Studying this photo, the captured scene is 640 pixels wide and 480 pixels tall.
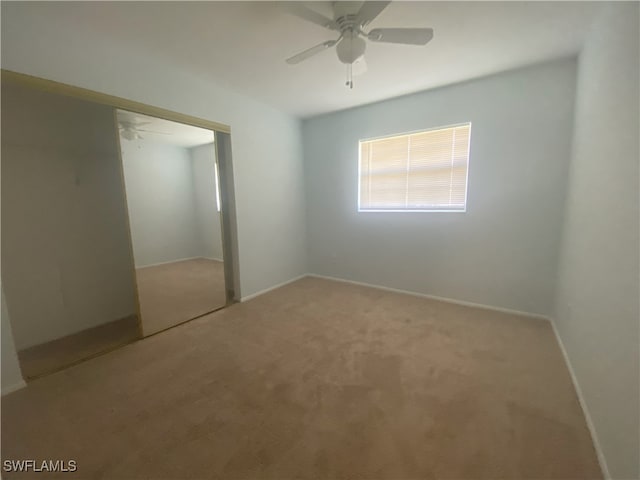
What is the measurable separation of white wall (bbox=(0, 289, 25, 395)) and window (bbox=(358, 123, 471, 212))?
3.73 metres

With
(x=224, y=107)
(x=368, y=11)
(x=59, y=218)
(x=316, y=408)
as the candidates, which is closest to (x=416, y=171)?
(x=368, y=11)

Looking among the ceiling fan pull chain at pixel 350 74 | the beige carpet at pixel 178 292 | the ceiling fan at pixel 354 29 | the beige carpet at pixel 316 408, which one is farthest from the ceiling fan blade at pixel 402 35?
the beige carpet at pixel 178 292

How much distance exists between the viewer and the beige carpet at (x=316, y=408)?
1.29 metres

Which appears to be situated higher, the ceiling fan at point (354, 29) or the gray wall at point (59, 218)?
the ceiling fan at point (354, 29)

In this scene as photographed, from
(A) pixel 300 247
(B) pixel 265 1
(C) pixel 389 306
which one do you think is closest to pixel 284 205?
(A) pixel 300 247

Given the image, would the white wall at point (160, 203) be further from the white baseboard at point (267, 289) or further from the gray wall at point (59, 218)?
the white baseboard at point (267, 289)

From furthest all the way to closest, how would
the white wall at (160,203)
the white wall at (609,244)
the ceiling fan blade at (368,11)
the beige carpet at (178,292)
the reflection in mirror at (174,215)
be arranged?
the white wall at (160,203), the reflection in mirror at (174,215), the beige carpet at (178,292), the ceiling fan blade at (368,11), the white wall at (609,244)

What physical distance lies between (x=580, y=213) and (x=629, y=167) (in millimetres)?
913

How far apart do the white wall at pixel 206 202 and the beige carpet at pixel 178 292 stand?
364mm

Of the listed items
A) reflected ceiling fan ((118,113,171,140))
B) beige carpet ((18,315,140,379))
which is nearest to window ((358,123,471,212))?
reflected ceiling fan ((118,113,171,140))

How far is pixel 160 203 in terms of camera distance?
4613 mm

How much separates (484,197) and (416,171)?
89 cm

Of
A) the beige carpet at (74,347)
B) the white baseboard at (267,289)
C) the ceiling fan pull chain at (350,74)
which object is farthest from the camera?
the white baseboard at (267,289)

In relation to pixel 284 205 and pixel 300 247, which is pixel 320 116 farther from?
pixel 300 247
